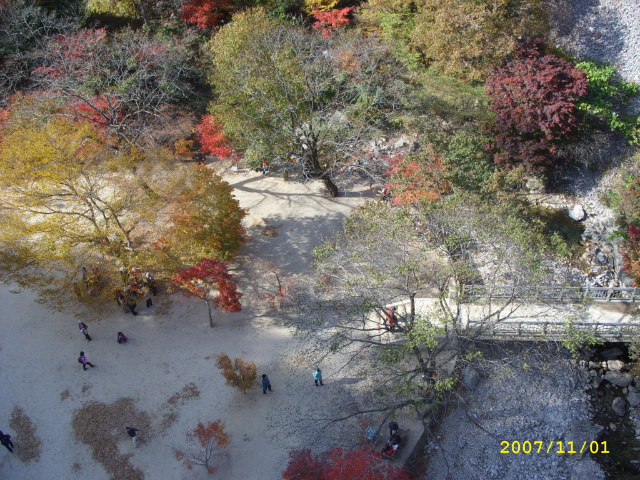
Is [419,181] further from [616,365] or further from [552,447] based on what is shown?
[552,447]

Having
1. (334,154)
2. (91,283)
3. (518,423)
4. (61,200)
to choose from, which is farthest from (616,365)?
(61,200)

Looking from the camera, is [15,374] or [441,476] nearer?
[441,476]

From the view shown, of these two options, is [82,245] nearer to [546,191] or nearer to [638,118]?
[546,191]

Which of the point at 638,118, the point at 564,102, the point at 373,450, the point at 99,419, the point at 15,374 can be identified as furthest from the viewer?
the point at 638,118

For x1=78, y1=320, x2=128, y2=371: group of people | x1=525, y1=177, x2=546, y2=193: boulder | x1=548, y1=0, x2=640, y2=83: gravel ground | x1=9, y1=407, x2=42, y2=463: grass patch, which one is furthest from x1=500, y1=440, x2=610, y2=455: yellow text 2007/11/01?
x1=548, y1=0, x2=640, y2=83: gravel ground

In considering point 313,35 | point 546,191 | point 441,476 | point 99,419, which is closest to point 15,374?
point 99,419

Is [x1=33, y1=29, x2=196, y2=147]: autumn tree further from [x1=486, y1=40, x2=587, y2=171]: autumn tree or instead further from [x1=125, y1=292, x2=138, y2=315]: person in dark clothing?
[x1=486, y1=40, x2=587, y2=171]: autumn tree
